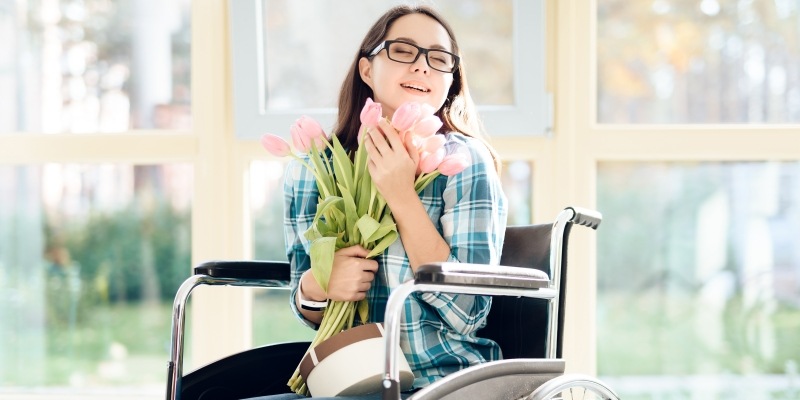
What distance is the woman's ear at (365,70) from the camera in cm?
185

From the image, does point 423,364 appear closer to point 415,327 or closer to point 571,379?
point 415,327

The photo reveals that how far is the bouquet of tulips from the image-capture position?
60.5 inches

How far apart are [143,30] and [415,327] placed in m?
1.49

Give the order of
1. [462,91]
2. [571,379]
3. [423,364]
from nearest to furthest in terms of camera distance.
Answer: [571,379] → [423,364] → [462,91]

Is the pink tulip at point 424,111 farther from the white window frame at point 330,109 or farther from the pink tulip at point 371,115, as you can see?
the white window frame at point 330,109

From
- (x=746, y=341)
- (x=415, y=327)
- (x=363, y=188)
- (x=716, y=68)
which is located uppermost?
(x=716, y=68)

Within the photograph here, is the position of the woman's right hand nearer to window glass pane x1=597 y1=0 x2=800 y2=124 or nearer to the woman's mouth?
the woman's mouth

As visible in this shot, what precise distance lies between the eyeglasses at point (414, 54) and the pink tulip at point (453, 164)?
0.27 metres

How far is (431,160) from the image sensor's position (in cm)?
154

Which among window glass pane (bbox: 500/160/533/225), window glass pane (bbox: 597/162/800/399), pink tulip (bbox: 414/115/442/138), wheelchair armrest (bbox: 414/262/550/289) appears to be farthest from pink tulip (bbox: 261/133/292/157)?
window glass pane (bbox: 597/162/800/399)

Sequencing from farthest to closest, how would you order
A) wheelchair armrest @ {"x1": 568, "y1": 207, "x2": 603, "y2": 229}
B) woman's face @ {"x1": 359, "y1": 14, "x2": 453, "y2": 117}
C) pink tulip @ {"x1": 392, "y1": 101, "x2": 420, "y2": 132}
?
woman's face @ {"x1": 359, "y1": 14, "x2": 453, "y2": 117} → wheelchair armrest @ {"x1": 568, "y1": 207, "x2": 603, "y2": 229} → pink tulip @ {"x1": 392, "y1": 101, "x2": 420, "y2": 132}

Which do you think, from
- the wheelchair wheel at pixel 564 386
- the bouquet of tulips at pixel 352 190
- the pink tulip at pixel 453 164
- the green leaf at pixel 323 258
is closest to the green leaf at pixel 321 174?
the bouquet of tulips at pixel 352 190

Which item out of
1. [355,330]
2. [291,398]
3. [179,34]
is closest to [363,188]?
[355,330]

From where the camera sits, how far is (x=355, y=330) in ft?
4.90
